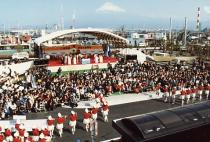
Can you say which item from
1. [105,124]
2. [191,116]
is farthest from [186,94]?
[191,116]

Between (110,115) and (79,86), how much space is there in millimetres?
6790

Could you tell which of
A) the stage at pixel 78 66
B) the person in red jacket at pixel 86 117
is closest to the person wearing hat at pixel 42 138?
the person in red jacket at pixel 86 117

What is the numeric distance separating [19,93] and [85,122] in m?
8.59

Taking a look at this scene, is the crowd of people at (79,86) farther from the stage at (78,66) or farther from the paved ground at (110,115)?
the stage at (78,66)

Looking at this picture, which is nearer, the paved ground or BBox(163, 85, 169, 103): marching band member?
the paved ground

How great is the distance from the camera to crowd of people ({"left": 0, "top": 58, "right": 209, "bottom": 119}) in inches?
1021

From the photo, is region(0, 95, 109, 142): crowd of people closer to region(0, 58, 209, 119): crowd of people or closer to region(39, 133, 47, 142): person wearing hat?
region(39, 133, 47, 142): person wearing hat

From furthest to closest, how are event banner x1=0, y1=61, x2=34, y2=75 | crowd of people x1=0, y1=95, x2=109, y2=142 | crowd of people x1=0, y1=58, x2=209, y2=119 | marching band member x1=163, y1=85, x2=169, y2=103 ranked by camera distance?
1. event banner x1=0, y1=61, x2=34, y2=75
2. marching band member x1=163, y1=85, x2=169, y2=103
3. crowd of people x1=0, y1=58, x2=209, y2=119
4. crowd of people x1=0, y1=95, x2=109, y2=142

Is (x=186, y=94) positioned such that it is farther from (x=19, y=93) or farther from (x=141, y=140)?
(x=141, y=140)

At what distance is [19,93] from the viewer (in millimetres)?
27312

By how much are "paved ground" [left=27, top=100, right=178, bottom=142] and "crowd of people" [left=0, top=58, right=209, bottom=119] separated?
3.92 feet

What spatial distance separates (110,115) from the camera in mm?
25469

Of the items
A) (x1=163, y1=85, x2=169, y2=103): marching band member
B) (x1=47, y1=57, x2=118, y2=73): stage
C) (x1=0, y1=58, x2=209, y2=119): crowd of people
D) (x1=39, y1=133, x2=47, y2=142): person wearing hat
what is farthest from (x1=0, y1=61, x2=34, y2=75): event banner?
(x1=39, y1=133, x2=47, y2=142): person wearing hat

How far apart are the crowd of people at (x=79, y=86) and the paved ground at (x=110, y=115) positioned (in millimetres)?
1194
